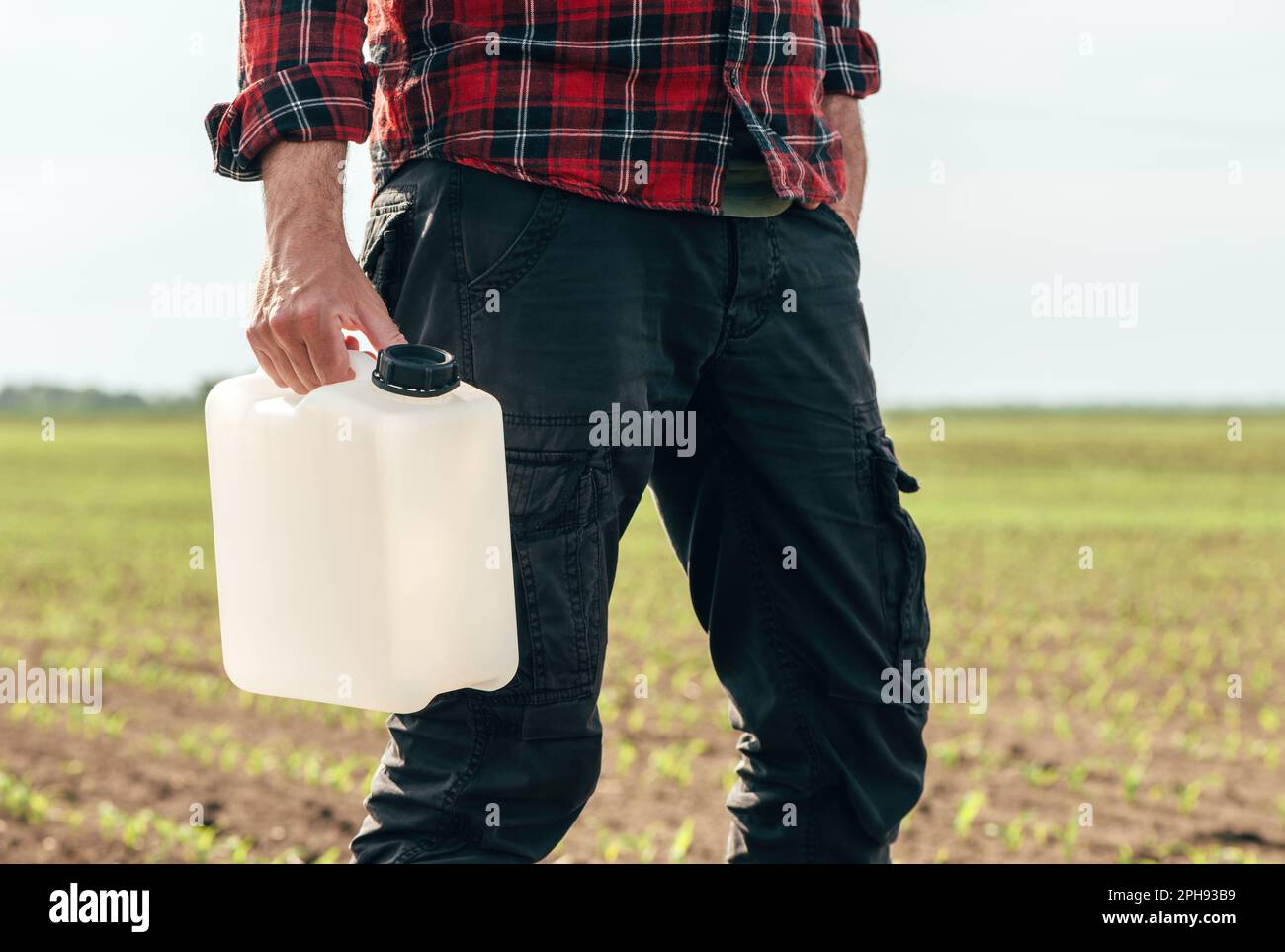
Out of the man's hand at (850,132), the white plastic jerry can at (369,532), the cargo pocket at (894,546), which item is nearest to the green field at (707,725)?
the man's hand at (850,132)

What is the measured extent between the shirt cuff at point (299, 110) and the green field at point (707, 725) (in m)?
2.04

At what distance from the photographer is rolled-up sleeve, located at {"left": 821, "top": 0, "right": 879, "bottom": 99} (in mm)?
2070

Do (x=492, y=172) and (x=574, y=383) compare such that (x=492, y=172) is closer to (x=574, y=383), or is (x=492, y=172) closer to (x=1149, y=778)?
(x=574, y=383)

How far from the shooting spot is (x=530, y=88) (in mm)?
1556

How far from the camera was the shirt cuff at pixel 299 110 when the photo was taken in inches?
59.5

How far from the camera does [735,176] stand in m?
1.68

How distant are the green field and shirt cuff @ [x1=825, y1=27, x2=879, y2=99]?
1.28m

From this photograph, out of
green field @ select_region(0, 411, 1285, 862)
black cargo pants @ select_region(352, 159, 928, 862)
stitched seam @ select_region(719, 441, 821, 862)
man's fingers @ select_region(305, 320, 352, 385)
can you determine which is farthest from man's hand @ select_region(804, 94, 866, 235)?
green field @ select_region(0, 411, 1285, 862)

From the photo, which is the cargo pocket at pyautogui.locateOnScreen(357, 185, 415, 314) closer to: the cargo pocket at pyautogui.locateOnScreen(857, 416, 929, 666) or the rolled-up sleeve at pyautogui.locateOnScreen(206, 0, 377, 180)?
the rolled-up sleeve at pyautogui.locateOnScreen(206, 0, 377, 180)

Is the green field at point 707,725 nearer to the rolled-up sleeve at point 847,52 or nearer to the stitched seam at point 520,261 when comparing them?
the rolled-up sleeve at point 847,52

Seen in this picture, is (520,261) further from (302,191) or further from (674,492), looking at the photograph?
(674,492)

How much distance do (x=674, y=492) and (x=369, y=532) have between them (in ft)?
2.00

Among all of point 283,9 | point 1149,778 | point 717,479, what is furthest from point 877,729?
point 1149,778

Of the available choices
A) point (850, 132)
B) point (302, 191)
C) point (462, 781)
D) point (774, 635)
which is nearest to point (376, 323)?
point (302, 191)
